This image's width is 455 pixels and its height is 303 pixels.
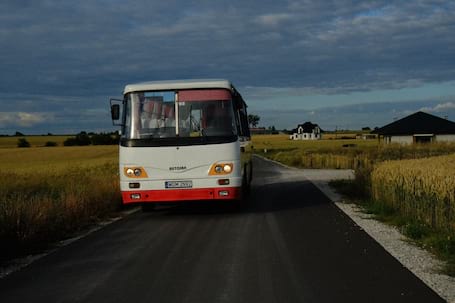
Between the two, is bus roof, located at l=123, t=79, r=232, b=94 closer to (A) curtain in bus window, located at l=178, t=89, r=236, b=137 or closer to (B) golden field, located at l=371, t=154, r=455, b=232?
(A) curtain in bus window, located at l=178, t=89, r=236, b=137

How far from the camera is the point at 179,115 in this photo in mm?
12570

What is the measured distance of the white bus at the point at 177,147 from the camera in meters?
12.4

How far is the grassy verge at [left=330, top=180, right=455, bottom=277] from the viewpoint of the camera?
8.02 metres

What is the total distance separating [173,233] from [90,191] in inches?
194

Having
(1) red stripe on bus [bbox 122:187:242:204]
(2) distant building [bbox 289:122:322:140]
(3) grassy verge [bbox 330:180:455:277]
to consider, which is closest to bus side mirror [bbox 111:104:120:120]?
(1) red stripe on bus [bbox 122:187:242:204]

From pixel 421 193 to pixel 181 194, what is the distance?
5.01m

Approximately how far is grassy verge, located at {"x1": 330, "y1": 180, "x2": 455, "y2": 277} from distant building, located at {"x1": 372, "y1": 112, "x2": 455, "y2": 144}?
1608 inches

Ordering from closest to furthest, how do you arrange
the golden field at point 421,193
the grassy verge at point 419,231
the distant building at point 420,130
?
the grassy verge at point 419,231
the golden field at point 421,193
the distant building at point 420,130

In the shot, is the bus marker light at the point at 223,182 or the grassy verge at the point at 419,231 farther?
the bus marker light at the point at 223,182

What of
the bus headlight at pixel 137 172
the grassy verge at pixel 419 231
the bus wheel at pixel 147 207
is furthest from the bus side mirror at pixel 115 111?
the grassy verge at pixel 419 231

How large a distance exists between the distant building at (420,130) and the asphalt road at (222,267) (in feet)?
149

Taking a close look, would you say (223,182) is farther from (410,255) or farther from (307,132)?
(307,132)

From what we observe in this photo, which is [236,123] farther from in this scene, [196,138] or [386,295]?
[386,295]

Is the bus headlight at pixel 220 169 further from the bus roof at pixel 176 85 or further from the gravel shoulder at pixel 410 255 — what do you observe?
the gravel shoulder at pixel 410 255
